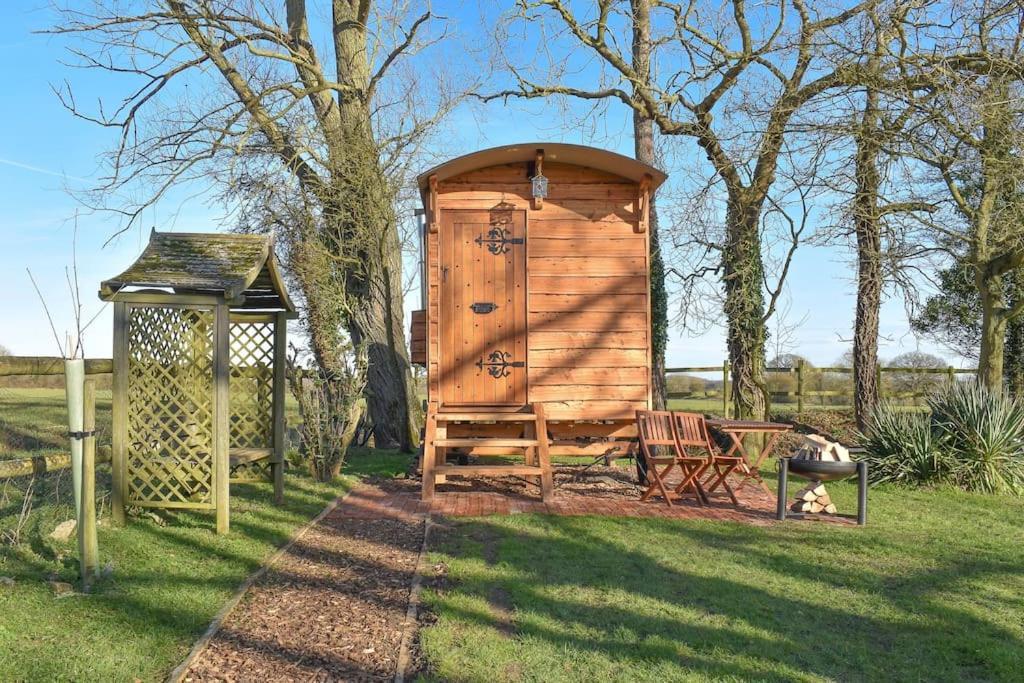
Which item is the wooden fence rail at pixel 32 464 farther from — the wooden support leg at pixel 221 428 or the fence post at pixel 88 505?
the wooden support leg at pixel 221 428

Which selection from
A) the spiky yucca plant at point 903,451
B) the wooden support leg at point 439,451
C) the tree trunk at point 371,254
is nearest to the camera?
the wooden support leg at point 439,451

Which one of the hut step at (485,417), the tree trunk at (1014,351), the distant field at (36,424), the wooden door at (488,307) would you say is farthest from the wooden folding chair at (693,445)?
the tree trunk at (1014,351)

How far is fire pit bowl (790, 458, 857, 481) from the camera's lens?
22.5 ft

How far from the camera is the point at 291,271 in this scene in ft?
43.5

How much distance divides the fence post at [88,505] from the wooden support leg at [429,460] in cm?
345

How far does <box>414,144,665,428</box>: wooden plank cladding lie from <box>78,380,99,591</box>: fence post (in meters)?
Answer: 4.35

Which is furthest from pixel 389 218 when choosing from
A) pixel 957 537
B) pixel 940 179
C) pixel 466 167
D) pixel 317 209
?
pixel 957 537

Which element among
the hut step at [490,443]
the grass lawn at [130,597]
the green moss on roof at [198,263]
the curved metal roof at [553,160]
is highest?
the curved metal roof at [553,160]

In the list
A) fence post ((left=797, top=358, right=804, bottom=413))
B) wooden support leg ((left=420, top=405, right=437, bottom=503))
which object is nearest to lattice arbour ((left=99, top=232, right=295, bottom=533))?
wooden support leg ((left=420, top=405, right=437, bottom=503))

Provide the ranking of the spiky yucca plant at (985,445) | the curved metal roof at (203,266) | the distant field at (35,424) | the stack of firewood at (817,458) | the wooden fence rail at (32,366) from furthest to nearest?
the distant field at (35,424) < the spiky yucca plant at (985,445) < the stack of firewood at (817,458) < the curved metal roof at (203,266) < the wooden fence rail at (32,366)

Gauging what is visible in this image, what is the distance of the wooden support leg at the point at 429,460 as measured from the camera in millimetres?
7738

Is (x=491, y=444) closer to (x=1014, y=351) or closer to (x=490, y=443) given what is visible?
(x=490, y=443)

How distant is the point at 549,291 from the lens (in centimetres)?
883

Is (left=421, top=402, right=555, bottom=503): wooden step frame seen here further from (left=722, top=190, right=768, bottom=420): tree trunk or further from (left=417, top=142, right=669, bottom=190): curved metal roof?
(left=722, top=190, right=768, bottom=420): tree trunk
